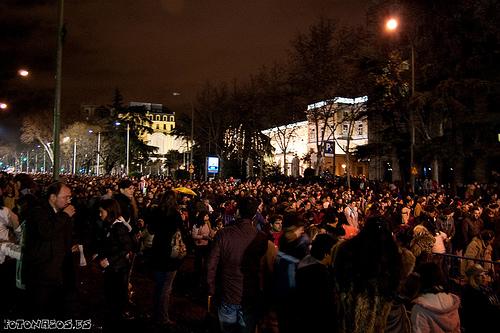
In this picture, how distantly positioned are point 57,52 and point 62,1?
1.38m

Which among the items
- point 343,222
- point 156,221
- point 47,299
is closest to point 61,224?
point 47,299

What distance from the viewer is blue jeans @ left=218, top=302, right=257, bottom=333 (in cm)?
464

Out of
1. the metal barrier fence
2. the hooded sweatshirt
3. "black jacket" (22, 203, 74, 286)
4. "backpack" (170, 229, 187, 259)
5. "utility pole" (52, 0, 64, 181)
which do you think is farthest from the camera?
"utility pole" (52, 0, 64, 181)

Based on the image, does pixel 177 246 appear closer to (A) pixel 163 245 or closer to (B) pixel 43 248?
(A) pixel 163 245

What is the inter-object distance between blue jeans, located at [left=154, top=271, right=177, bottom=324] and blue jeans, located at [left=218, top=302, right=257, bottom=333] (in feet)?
6.22

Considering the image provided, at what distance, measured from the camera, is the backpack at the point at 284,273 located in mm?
4445

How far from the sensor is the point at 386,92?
1171 inches

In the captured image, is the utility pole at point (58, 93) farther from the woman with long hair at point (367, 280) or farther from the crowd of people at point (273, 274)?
the woman with long hair at point (367, 280)

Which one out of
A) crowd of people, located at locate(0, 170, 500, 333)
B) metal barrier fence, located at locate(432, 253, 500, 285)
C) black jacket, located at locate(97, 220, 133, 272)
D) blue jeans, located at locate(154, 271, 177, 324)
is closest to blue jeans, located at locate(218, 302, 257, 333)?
crowd of people, located at locate(0, 170, 500, 333)

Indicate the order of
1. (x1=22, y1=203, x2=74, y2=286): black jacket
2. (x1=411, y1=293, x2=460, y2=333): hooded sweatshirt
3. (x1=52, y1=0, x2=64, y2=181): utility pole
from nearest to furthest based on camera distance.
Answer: (x1=411, y1=293, x2=460, y2=333): hooded sweatshirt, (x1=22, y1=203, x2=74, y2=286): black jacket, (x1=52, y1=0, x2=64, y2=181): utility pole

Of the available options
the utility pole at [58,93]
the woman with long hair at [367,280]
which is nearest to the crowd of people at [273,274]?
the woman with long hair at [367,280]

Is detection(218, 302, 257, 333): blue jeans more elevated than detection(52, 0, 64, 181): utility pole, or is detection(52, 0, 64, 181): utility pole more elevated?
detection(52, 0, 64, 181): utility pole

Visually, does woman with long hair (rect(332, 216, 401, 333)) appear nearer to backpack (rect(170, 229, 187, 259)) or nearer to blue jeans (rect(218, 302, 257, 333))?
blue jeans (rect(218, 302, 257, 333))

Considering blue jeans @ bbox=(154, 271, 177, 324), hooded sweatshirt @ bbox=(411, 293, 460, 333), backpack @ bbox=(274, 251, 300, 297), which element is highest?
backpack @ bbox=(274, 251, 300, 297)
